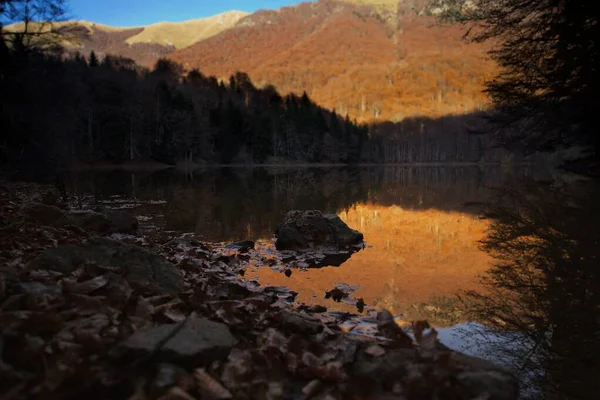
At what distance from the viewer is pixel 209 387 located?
2.73 metres

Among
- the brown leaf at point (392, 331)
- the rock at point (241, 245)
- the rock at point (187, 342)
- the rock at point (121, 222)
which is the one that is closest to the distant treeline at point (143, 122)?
the rock at point (121, 222)

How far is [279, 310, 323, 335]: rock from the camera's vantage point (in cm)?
414

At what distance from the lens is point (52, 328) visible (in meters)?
3.04

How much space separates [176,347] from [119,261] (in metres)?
2.54

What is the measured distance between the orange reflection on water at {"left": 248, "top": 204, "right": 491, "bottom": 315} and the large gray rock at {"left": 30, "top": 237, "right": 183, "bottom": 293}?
189cm

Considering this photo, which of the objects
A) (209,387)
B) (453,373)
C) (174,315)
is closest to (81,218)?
Answer: (174,315)

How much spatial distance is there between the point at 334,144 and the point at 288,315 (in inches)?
3998

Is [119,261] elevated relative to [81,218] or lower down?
elevated

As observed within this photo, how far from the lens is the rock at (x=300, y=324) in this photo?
4137mm

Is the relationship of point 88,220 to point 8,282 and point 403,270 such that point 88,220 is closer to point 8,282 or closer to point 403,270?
point 8,282

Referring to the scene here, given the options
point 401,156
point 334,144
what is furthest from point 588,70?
point 401,156

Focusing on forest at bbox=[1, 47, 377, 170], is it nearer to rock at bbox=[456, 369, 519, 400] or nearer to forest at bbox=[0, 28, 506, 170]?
forest at bbox=[0, 28, 506, 170]

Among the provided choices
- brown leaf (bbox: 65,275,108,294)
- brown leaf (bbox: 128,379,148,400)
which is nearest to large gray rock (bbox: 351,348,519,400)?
brown leaf (bbox: 128,379,148,400)

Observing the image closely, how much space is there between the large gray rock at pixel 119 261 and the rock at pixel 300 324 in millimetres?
1507
